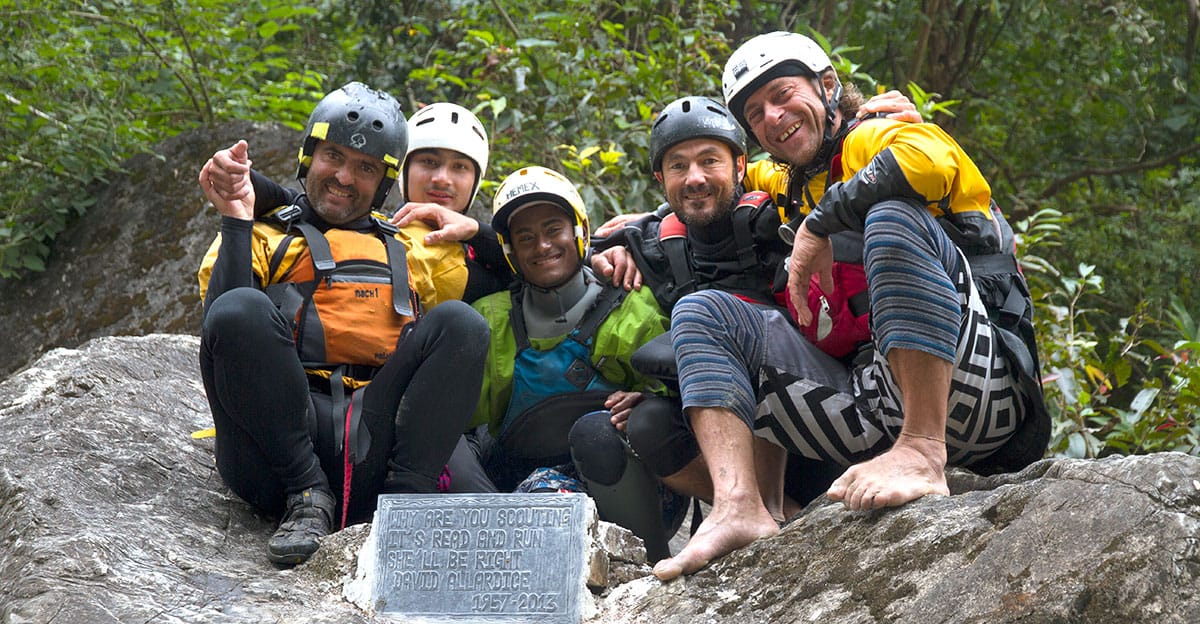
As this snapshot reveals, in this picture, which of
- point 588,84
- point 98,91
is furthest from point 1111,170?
point 98,91

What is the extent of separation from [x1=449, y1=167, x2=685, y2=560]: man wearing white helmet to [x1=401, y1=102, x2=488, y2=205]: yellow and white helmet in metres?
0.47

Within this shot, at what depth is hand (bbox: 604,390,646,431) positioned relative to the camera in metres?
3.59

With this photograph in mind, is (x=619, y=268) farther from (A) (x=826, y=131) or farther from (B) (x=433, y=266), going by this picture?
(A) (x=826, y=131)

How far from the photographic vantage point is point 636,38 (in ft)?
24.9

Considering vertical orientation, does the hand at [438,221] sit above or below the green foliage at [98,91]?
below

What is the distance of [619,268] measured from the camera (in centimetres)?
393

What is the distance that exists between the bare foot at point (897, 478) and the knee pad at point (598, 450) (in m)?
0.87

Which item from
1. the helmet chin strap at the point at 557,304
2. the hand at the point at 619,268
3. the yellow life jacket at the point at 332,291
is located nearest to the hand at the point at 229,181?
the yellow life jacket at the point at 332,291

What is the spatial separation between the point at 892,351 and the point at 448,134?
6.95ft

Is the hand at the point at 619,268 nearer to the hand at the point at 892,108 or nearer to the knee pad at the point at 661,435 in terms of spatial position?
the knee pad at the point at 661,435

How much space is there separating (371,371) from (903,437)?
5.47ft

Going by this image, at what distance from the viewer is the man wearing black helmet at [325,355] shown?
322 cm

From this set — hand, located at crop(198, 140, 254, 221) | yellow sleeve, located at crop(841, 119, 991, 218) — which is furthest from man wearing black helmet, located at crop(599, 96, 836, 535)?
hand, located at crop(198, 140, 254, 221)

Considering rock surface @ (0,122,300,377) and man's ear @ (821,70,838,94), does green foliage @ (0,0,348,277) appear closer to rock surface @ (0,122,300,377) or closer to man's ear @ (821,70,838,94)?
rock surface @ (0,122,300,377)
